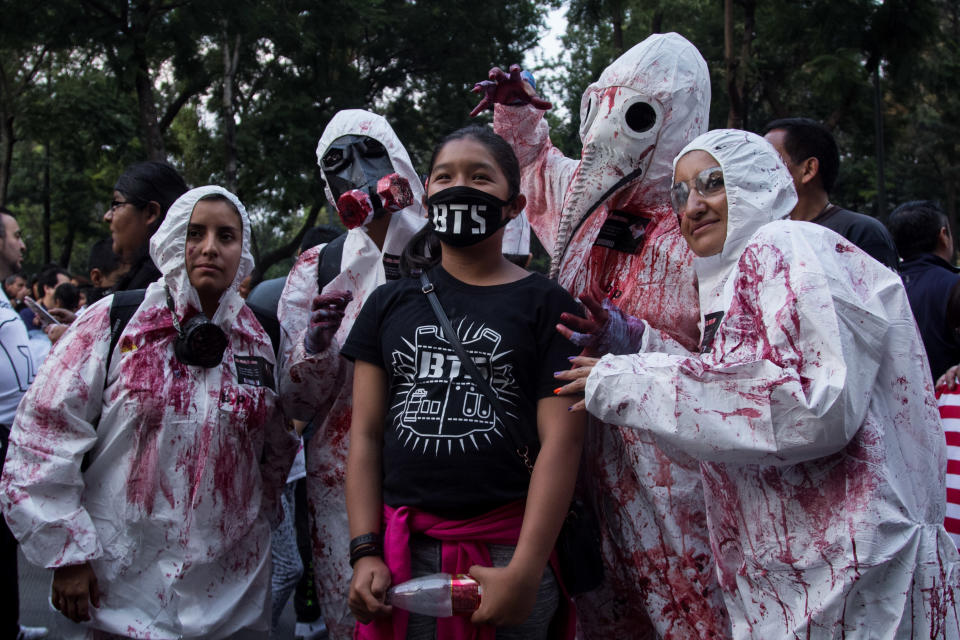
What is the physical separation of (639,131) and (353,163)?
114cm

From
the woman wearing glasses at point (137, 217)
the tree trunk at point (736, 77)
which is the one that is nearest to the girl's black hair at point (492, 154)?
the woman wearing glasses at point (137, 217)

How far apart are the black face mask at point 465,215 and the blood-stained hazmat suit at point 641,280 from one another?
633 mm

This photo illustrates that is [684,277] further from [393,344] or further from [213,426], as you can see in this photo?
[213,426]

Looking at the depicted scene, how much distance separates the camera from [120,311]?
2746 mm

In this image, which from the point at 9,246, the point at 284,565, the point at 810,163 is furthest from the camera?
the point at 284,565

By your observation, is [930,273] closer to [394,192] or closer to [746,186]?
[746,186]

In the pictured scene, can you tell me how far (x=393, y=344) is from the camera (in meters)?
2.45

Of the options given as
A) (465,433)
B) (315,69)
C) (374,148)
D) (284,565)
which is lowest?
(284,565)

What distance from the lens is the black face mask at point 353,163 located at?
337 cm

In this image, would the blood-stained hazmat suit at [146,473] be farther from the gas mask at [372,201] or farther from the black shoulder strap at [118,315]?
the gas mask at [372,201]

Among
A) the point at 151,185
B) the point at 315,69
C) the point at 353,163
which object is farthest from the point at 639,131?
the point at 315,69

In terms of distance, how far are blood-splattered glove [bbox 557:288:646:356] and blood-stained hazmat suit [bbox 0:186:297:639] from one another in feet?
3.81

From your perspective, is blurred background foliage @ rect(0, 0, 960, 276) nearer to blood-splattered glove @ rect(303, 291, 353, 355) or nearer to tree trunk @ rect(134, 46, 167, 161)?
tree trunk @ rect(134, 46, 167, 161)

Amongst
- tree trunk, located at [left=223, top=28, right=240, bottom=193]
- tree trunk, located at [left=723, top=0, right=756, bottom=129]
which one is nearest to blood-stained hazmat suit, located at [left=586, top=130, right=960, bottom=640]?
tree trunk, located at [left=723, top=0, right=756, bottom=129]
